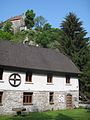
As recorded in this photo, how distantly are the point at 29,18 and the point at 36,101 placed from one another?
6921cm

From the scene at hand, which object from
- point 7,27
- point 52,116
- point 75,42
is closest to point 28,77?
point 52,116

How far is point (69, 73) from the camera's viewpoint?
3997cm

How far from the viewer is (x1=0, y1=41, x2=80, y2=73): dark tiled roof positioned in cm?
3425

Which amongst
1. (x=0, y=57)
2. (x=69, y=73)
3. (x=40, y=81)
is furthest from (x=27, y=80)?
(x=69, y=73)

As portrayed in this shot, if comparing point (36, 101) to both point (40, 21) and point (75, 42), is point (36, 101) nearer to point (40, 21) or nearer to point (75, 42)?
point (75, 42)

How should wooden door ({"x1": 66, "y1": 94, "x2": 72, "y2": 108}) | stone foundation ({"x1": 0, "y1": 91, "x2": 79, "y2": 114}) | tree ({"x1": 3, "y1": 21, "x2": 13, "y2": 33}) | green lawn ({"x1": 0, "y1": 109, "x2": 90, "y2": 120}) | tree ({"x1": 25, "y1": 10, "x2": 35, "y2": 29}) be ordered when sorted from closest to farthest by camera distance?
green lawn ({"x1": 0, "y1": 109, "x2": 90, "y2": 120})
stone foundation ({"x1": 0, "y1": 91, "x2": 79, "y2": 114})
wooden door ({"x1": 66, "y1": 94, "x2": 72, "y2": 108})
tree ({"x1": 3, "y1": 21, "x2": 13, "y2": 33})
tree ({"x1": 25, "y1": 10, "x2": 35, "y2": 29})

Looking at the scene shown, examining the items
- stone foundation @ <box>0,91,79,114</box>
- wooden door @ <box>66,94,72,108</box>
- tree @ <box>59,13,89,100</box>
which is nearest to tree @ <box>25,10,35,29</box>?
tree @ <box>59,13,89,100</box>

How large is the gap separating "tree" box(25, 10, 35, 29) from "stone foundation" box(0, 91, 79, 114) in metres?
63.8

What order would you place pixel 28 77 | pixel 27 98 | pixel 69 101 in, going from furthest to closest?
pixel 69 101, pixel 28 77, pixel 27 98

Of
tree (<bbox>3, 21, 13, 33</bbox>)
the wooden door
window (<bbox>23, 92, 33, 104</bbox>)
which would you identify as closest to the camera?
window (<bbox>23, 92, 33, 104</bbox>)

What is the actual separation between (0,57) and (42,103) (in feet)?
27.6

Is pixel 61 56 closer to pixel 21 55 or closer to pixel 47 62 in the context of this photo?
pixel 47 62

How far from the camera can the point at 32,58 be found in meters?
37.6

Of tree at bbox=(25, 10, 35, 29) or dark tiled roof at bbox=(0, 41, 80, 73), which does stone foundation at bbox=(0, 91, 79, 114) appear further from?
tree at bbox=(25, 10, 35, 29)
